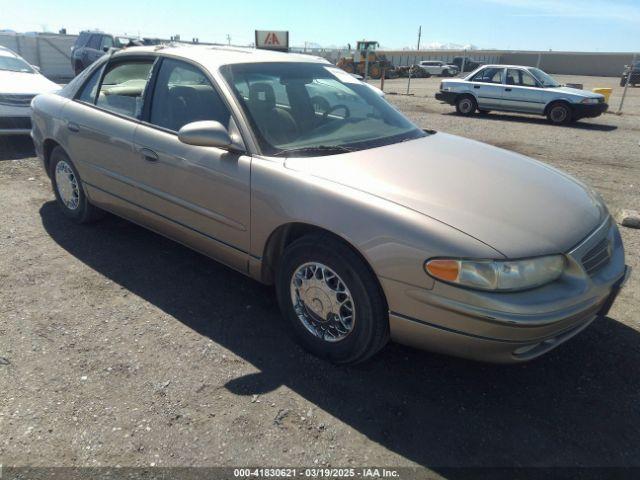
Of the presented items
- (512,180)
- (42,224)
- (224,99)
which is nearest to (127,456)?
(224,99)

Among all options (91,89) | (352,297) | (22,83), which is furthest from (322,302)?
(22,83)

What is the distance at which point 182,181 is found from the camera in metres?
3.32

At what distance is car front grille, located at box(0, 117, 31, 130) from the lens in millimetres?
7410

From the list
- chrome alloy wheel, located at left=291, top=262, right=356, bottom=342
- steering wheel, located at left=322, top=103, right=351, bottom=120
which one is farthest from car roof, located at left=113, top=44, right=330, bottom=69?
chrome alloy wheel, located at left=291, top=262, right=356, bottom=342

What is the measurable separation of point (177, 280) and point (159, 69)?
62.6 inches

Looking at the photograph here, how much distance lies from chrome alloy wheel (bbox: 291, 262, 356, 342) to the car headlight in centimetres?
55

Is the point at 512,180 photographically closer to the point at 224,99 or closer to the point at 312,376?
the point at 312,376

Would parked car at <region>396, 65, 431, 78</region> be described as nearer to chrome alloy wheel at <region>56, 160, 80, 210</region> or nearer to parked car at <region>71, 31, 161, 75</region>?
parked car at <region>71, 31, 161, 75</region>

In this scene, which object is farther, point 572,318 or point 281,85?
point 281,85

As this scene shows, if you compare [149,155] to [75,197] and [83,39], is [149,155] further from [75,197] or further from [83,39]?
[83,39]

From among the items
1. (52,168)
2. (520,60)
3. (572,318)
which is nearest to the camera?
(572,318)

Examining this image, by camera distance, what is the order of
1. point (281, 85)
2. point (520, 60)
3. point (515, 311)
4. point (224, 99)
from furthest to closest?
point (520, 60), point (281, 85), point (224, 99), point (515, 311)

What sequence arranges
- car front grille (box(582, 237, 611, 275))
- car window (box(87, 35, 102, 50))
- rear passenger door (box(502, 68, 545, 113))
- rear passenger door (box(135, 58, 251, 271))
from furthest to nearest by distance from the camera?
car window (box(87, 35, 102, 50)) < rear passenger door (box(502, 68, 545, 113)) < rear passenger door (box(135, 58, 251, 271)) < car front grille (box(582, 237, 611, 275))

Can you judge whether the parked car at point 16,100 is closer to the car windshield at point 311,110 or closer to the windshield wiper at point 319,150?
the car windshield at point 311,110
